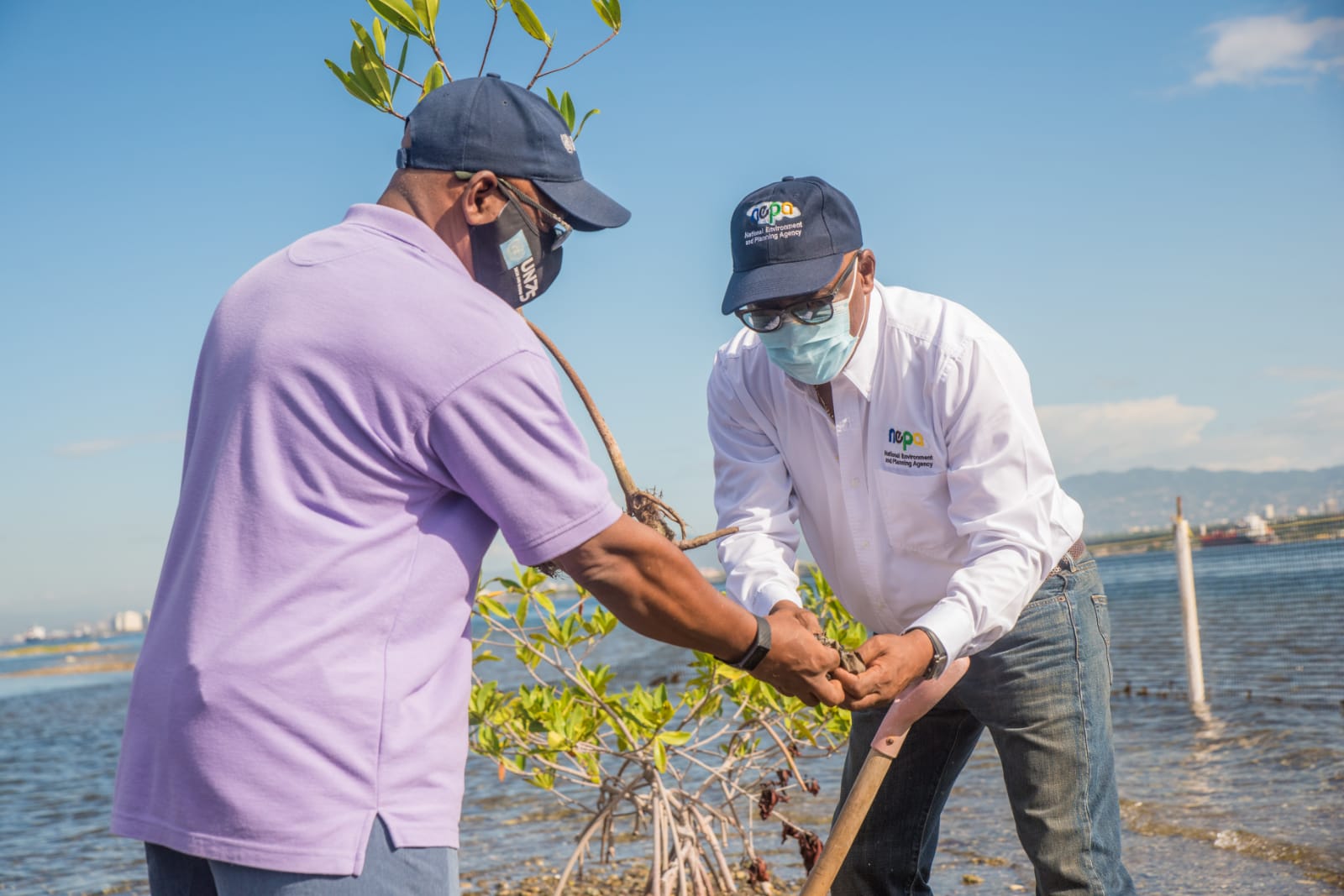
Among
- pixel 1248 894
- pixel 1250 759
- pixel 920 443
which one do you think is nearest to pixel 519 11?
pixel 920 443

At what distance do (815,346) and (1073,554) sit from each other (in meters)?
0.95

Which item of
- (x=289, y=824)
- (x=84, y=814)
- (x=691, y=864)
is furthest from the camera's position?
(x=84, y=814)

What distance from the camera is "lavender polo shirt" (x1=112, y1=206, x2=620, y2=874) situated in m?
1.67

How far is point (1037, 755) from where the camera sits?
295cm

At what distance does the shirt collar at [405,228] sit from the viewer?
1.94 meters

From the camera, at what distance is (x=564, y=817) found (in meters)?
7.64

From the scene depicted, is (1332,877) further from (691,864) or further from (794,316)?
(794,316)

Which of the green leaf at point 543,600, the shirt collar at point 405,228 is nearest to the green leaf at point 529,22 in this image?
the shirt collar at point 405,228

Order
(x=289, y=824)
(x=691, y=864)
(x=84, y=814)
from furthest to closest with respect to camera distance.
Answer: (x=84, y=814), (x=691, y=864), (x=289, y=824)

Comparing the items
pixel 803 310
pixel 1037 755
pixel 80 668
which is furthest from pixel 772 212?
pixel 80 668

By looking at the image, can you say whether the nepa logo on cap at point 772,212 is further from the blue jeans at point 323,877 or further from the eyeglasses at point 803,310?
the blue jeans at point 323,877

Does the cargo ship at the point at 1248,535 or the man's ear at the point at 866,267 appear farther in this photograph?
the cargo ship at the point at 1248,535

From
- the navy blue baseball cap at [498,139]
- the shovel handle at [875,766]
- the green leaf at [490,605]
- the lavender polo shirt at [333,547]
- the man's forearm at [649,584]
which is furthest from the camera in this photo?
the green leaf at [490,605]

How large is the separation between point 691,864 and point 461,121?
3.69m
